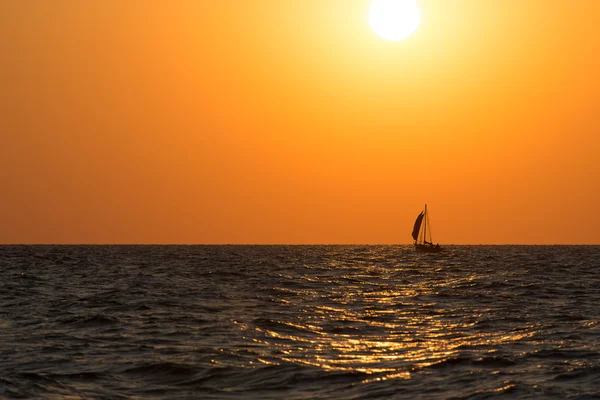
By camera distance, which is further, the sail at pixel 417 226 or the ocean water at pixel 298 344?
the sail at pixel 417 226

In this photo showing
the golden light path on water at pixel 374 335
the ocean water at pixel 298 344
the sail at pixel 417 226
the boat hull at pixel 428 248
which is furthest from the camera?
the sail at pixel 417 226

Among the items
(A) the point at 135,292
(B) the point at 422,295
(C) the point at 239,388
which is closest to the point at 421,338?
(C) the point at 239,388

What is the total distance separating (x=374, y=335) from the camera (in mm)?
28469

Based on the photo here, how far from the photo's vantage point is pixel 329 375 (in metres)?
20.8

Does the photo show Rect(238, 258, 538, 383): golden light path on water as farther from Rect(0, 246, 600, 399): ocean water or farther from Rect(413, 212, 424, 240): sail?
Rect(413, 212, 424, 240): sail

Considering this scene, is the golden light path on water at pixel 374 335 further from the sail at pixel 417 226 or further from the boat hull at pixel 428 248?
the sail at pixel 417 226

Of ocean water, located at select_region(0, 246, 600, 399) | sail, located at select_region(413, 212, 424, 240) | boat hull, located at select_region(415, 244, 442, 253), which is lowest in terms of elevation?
ocean water, located at select_region(0, 246, 600, 399)

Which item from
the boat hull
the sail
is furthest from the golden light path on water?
the sail

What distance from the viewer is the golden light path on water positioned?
75.0 ft

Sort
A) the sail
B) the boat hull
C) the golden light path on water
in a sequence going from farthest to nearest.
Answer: the sail → the boat hull → the golden light path on water

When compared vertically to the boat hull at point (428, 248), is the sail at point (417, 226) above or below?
above

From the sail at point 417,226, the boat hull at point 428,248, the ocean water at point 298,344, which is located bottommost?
the ocean water at point 298,344

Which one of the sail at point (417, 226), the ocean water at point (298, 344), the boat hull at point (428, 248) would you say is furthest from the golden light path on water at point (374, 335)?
the sail at point (417, 226)

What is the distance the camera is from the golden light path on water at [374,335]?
2286cm
